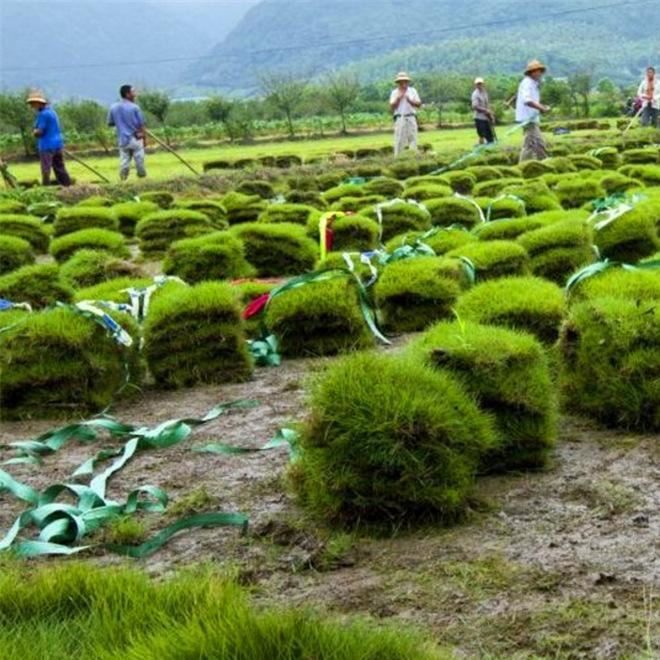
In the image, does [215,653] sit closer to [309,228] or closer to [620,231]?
[620,231]

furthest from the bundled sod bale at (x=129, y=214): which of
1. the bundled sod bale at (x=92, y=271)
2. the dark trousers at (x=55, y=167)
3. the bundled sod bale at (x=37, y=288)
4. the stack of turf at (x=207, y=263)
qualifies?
the dark trousers at (x=55, y=167)

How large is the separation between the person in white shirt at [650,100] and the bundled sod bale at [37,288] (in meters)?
18.7

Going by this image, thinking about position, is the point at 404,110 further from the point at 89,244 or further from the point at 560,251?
the point at 560,251

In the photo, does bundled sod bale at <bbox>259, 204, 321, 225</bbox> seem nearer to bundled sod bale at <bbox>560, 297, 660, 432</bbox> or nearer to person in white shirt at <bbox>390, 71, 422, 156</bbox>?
bundled sod bale at <bbox>560, 297, 660, 432</bbox>

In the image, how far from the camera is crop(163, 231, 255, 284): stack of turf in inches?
292

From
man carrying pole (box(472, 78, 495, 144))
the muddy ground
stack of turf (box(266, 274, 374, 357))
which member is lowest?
the muddy ground

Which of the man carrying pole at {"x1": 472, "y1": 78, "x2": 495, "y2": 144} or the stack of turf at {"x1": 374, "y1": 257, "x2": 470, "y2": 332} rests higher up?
the man carrying pole at {"x1": 472, "y1": 78, "x2": 495, "y2": 144}

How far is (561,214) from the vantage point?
24.1ft

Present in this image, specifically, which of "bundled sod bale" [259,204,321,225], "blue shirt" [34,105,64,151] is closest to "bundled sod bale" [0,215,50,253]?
"bundled sod bale" [259,204,321,225]

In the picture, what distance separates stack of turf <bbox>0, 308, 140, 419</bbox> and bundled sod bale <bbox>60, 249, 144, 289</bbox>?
2111 mm

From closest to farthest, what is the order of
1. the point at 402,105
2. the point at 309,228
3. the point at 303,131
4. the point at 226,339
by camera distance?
the point at 226,339 → the point at 309,228 → the point at 402,105 → the point at 303,131

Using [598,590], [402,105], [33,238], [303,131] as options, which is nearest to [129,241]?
[33,238]

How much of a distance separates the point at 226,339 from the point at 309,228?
13.8 feet

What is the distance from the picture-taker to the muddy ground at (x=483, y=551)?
256cm
